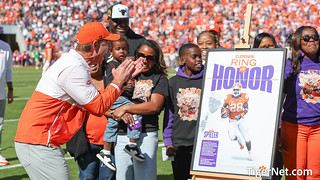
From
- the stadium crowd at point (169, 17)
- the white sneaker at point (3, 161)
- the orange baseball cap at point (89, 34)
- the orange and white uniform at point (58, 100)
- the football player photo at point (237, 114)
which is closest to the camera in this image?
the orange and white uniform at point (58, 100)

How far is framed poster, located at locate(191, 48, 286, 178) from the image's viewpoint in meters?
3.89

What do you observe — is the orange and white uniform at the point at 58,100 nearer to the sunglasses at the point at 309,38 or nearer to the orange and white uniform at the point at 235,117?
the orange and white uniform at the point at 235,117

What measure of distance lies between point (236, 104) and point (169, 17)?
1354 inches

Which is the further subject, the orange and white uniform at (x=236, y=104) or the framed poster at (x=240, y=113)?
the orange and white uniform at (x=236, y=104)

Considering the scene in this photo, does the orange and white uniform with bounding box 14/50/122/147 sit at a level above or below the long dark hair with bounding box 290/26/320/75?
below

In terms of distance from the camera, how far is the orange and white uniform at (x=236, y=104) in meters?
4.02

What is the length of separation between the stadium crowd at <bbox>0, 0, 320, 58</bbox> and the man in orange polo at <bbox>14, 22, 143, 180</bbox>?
26.4 metres

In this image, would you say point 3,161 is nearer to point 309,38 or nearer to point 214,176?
point 214,176

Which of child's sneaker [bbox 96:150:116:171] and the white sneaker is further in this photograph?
the white sneaker

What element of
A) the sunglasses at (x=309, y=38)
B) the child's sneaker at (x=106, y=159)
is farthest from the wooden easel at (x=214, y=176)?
the sunglasses at (x=309, y=38)

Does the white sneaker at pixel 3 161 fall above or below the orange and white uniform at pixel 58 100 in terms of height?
below

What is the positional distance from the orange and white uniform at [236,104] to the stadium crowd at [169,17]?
25822 millimetres

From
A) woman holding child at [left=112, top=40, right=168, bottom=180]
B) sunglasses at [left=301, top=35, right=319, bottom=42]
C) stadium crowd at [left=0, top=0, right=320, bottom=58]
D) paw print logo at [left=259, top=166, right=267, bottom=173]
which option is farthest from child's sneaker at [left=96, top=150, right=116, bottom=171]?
stadium crowd at [left=0, top=0, right=320, bottom=58]

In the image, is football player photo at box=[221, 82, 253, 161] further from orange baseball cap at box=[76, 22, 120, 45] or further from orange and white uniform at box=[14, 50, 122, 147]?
orange baseball cap at box=[76, 22, 120, 45]
